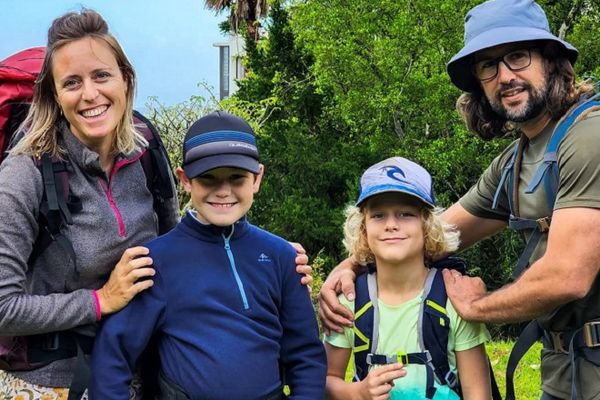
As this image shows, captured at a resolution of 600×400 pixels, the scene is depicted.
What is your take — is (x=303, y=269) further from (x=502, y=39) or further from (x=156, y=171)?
(x=502, y=39)

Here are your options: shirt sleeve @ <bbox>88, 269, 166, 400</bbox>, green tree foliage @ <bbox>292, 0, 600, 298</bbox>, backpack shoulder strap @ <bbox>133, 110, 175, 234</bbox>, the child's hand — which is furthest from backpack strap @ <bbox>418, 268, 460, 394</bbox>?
green tree foliage @ <bbox>292, 0, 600, 298</bbox>

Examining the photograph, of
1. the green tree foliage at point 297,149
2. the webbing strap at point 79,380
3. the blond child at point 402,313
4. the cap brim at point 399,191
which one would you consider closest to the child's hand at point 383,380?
the blond child at point 402,313

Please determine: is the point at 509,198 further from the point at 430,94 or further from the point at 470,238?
the point at 430,94

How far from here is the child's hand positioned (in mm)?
2846

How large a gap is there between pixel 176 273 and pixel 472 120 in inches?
69.1

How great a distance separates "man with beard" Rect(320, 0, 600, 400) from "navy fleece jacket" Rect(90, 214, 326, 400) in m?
0.30

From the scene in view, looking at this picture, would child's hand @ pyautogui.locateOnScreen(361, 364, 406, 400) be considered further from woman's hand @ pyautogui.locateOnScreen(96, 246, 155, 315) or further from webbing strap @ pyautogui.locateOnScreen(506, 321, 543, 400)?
woman's hand @ pyautogui.locateOnScreen(96, 246, 155, 315)

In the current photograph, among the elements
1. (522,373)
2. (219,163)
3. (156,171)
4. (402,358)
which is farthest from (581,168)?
(522,373)

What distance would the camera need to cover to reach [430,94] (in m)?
15.0

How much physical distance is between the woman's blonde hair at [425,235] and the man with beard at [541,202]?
0.08 metres

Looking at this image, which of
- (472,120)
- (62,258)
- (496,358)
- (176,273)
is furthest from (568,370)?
(496,358)

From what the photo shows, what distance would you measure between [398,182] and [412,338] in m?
0.63

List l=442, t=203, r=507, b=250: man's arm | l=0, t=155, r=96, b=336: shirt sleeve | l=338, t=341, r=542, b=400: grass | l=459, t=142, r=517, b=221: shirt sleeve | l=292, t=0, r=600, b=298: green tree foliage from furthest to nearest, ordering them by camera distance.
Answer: l=292, t=0, r=600, b=298: green tree foliage < l=338, t=341, r=542, b=400: grass < l=442, t=203, r=507, b=250: man's arm < l=459, t=142, r=517, b=221: shirt sleeve < l=0, t=155, r=96, b=336: shirt sleeve

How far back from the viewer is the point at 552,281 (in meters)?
2.84
